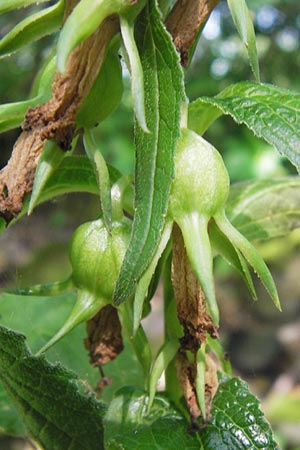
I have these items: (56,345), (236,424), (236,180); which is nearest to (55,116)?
(236,424)

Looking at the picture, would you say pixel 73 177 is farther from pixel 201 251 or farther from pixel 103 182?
pixel 201 251

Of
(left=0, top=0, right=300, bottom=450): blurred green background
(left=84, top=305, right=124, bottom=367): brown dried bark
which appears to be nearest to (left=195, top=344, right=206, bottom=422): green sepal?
(left=84, top=305, right=124, bottom=367): brown dried bark

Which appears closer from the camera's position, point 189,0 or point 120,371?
point 189,0

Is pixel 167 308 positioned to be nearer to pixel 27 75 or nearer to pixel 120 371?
pixel 120 371

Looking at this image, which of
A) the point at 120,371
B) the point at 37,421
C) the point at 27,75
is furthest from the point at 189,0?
the point at 27,75

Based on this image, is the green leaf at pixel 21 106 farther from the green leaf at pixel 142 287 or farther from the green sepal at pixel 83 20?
the green leaf at pixel 142 287
